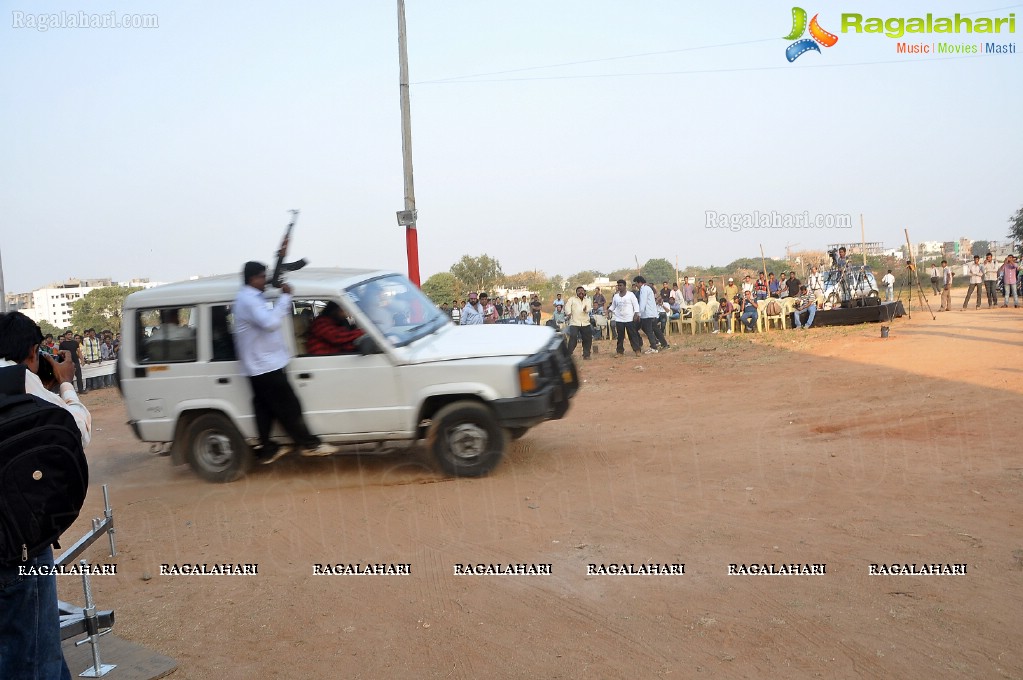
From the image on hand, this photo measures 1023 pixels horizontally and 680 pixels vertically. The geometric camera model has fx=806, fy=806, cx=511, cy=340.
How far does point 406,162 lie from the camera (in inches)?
603

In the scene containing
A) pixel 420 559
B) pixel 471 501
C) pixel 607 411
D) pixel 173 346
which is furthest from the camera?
pixel 607 411

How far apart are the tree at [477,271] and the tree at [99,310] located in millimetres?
17763

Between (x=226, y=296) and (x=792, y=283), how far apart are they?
1810 centimetres

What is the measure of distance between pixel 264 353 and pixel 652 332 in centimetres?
1229

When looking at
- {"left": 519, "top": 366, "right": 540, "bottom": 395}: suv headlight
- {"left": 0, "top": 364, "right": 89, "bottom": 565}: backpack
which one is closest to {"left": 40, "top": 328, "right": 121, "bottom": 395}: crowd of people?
{"left": 519, "top": 366, "right": 540, "bottom": 395}: suv headlight

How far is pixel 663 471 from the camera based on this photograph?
23.3 feet

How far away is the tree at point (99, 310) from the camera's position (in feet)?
141

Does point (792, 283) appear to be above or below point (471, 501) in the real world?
above

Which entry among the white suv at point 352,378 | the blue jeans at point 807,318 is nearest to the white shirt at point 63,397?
the white suv at point 352,378

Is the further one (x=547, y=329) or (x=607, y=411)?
(x=607, y=411)

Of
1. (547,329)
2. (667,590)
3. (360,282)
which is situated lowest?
(667,590)

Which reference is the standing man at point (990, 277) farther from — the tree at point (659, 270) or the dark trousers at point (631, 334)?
the tree at point (659, 270)

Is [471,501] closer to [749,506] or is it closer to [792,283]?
[749,506]

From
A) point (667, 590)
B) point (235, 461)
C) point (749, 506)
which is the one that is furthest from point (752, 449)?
point (235, 461)
